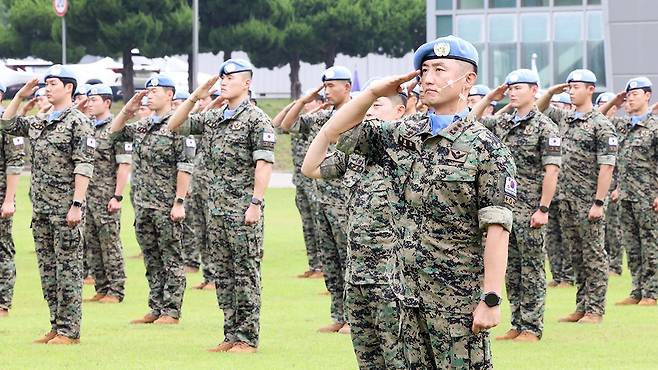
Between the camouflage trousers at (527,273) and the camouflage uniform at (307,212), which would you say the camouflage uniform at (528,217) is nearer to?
the camouflage trousers at (527,273)

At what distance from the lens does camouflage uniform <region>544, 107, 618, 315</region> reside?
49.4 feet

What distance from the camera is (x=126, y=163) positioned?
17016 mm

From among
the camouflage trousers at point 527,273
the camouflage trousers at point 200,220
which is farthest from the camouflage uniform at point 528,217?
the camouflage trousers at point 200,220

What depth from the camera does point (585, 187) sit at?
52.4 feet

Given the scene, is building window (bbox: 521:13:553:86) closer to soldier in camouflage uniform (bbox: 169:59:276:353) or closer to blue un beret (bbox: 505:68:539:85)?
blue un beret (bbox: 505:68:539:85)

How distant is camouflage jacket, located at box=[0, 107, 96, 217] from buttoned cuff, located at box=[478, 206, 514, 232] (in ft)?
20.7

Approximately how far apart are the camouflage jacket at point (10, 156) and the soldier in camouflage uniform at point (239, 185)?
3433mm

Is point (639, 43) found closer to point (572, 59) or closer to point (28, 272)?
point (572, 59)

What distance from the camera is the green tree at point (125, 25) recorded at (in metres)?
51.1

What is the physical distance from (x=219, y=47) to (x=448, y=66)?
1902 inches

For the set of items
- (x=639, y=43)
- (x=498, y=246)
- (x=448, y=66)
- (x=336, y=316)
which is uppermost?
(x=639, y=43)

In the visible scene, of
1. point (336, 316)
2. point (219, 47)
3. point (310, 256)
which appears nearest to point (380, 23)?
point (219, 47)

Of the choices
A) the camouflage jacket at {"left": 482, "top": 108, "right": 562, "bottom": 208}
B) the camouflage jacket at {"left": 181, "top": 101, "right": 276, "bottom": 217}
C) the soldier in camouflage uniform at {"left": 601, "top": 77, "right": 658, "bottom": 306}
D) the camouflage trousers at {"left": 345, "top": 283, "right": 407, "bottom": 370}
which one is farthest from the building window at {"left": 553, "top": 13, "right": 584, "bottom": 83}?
the camouflage trousers at {"left": 345, "top": 283, "right": 407, "bottom": 370}

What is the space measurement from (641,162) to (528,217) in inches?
151
